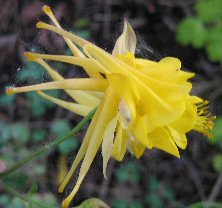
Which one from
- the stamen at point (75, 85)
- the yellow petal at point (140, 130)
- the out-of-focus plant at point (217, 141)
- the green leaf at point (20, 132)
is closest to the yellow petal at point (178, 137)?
the yellow petal at point (140, 130)

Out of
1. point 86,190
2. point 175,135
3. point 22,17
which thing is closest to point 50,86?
point 175,135

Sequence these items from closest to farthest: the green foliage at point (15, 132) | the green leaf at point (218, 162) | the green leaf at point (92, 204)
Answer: the green leaf at point (92, 204)
the green foliage at point (15, 132)
the green leaf at point (218, 162)

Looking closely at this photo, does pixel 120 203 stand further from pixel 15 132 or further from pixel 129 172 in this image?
pixel 15 132

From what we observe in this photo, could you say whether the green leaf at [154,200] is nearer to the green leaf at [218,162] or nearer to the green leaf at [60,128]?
the green leaf at [218,162]

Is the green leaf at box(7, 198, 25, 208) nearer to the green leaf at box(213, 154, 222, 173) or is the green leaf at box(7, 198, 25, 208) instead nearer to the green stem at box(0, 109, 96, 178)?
the green stem at box(0, 109, 96, 178)

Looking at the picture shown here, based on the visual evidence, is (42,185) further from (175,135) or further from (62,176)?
(175,135)
